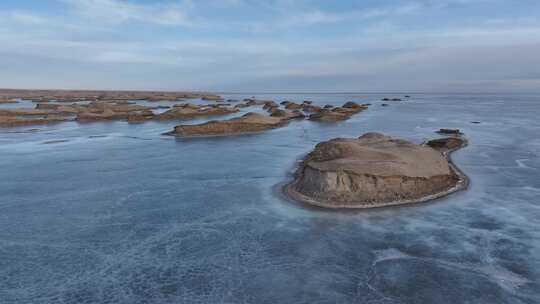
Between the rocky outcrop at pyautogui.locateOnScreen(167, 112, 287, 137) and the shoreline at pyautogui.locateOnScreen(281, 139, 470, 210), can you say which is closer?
the shoreline at pyautogui.locateOnScreen(281, 139, 470, 210)

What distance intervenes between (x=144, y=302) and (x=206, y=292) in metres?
1.36

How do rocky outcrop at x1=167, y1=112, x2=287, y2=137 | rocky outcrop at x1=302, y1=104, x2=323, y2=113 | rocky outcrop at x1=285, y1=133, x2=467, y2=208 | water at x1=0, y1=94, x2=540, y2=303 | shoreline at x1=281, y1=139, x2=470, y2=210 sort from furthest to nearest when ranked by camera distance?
rocky outcrop at x1=302, y1=104, x2=323, y2=113
rocky outcrop at x1=167, y1=112, x2=287, y2=137
rocky outcrop at x1=285, y1=133, x2=467, y2=208
shoreline at x1=281, y1=139, x2=470, y2=210
water at x1=0, y1=94, x2=540, y2=303

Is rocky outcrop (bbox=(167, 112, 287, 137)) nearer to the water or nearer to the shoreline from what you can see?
the water

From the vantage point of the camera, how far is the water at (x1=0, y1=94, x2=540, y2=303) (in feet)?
31.6

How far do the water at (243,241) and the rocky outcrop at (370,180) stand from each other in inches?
32.5

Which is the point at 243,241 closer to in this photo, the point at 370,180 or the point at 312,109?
the point at 370,180

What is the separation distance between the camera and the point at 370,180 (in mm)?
15945

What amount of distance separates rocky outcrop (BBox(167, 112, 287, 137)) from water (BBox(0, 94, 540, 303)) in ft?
46.0

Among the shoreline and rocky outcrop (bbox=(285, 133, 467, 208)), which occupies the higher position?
rocky outcrop (bbox=(285, 133, 467, 208))

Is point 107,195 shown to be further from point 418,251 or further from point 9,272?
point 418,251

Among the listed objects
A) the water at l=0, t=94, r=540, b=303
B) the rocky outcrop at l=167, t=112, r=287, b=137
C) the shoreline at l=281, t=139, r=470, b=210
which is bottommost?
the water at l=0, t=94, r=540, b=303

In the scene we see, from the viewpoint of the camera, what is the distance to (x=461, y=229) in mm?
13164

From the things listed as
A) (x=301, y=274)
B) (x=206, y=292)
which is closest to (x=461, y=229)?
(x=301, y=274)

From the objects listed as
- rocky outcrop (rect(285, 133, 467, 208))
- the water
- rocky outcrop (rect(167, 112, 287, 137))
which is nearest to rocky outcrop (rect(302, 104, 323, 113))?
rocky outcrop (rect(167, 112, 287, 137))
